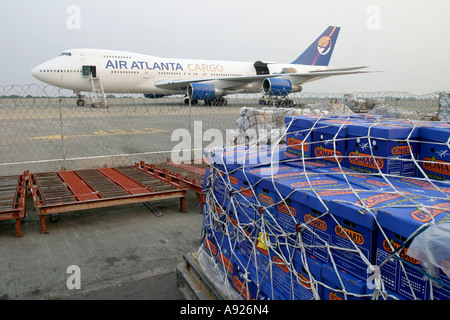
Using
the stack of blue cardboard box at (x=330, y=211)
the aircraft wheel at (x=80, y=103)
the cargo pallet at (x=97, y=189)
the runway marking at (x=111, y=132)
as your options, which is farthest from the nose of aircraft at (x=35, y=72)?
the stack of blue cardboard box at (x=330, y=211)

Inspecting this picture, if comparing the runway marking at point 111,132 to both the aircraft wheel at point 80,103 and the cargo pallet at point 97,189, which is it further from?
the aircraft wheel at point 80,103

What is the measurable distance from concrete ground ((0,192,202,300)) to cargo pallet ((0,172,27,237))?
33cm

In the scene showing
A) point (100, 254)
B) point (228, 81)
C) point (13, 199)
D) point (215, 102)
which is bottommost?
point (100, 254)

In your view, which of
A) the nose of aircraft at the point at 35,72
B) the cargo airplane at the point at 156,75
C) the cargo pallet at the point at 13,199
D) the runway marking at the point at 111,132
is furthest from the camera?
the cargo airplane at the point at 156,75

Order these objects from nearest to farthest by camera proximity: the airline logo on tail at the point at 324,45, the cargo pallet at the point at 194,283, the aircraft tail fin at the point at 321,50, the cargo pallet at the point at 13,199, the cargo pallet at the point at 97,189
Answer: the cargo pallet at the point at 194,283, the cargo pallet at the point at 13,199, the cargo pallet at the point at 97,189, the aircraft tail fin at the point at 321,50, the airline logo on tail at the point at 324,45

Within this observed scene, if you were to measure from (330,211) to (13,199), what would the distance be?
556cm

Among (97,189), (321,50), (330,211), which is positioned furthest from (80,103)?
(330,211)

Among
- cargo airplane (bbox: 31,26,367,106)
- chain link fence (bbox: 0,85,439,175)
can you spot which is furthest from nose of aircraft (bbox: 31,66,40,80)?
chain link fence (bbox: 0,85,439,175)

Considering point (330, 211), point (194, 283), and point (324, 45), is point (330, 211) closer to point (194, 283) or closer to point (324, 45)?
point (194, 283)

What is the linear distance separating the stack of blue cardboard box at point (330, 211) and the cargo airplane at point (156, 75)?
58.8ft

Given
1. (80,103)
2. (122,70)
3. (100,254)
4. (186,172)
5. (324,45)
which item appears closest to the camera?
(100,254)

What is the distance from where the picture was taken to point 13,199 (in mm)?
5941

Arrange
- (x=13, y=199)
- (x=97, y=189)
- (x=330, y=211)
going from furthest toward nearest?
1. (x=97, y=189)
2. (x=13, y=199)
3. (x=330, y=211)

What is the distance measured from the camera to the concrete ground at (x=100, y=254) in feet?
13.2
